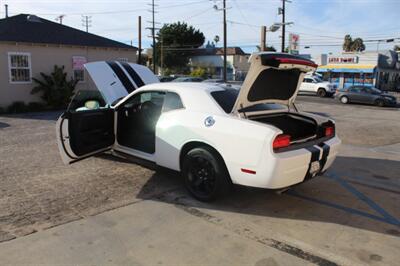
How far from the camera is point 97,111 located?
5867 mm

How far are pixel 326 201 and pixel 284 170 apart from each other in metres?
1.31

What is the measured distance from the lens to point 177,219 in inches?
175

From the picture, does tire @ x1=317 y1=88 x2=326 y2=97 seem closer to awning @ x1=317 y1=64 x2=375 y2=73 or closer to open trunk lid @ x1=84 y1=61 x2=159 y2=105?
awning @ x1=317 y1=64 x2=375 y2=73

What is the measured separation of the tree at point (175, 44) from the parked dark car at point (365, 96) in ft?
155

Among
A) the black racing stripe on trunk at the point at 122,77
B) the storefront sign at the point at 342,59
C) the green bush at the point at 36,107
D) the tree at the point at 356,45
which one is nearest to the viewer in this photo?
the black racing stripe on trunk at the point at 122,77

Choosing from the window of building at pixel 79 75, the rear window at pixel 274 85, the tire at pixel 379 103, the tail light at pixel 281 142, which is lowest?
the tire at pixel 379 103

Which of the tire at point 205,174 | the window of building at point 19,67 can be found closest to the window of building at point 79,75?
the window of building at point 19,67

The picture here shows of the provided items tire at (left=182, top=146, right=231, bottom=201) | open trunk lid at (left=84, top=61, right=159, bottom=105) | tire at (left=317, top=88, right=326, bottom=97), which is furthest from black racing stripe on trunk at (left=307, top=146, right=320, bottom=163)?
tire at (left=317, top=88, right=326, bottom=97)

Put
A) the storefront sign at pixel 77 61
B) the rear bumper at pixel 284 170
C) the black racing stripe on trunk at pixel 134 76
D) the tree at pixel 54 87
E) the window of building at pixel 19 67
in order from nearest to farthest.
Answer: the rear bumper at pixel 284 170
the black racing stripe on trunk at pixel 134 76
the window of building at pixel 19 67
the tree at pixel 54 87
the storefront sign at pixel 77 61

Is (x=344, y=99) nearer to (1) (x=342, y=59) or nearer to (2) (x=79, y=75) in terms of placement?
(2) (x=79, y=75)

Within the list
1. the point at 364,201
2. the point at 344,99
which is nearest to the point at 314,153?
the point at 364,201

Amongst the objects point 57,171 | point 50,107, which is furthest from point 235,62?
point 57,171

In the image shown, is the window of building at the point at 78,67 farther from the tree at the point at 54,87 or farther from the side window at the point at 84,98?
the side window at the point at 84,98

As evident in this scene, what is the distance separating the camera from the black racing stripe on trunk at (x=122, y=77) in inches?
282
